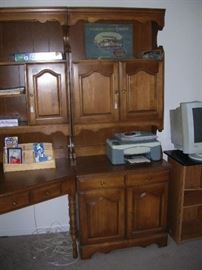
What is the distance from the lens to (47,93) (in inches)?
83.8

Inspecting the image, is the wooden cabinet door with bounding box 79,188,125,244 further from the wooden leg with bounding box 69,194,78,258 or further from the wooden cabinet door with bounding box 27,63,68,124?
the wooden cabinet door with bounding box 27,63,68,124

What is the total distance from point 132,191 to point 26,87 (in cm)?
116

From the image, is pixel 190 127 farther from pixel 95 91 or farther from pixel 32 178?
pixel 32 178

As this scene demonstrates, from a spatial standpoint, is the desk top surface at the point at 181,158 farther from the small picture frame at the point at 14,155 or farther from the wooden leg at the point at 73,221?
the small picture frame at the point at 14,155

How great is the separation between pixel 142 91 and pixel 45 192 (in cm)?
112

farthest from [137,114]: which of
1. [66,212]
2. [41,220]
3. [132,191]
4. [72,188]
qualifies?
[41,220]

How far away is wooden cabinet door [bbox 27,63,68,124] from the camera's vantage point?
2078mm

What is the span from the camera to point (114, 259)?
2264 millimetres

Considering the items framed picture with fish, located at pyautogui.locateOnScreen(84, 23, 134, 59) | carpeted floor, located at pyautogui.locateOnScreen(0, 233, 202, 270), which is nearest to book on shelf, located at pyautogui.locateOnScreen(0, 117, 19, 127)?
framed picture with fish, located at pyautogui.locateOnScreen(84, 23, 134, 59)

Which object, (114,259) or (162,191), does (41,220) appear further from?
(162,191)

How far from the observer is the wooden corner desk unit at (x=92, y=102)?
6.82 feet

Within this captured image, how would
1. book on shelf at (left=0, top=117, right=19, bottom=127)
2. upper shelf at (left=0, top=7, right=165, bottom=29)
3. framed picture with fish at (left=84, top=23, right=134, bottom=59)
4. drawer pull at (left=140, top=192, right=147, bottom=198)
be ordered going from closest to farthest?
upper shelf at (left=0, top=7, right=165, bottom=29)
book on shelf at (left=0, top=117, right=19, bottom=127)
drawer pull at (left=140, top=192, right=147, bottom=198)
framed picture with fish at (left=84, top=23, right=134, bottom=59)

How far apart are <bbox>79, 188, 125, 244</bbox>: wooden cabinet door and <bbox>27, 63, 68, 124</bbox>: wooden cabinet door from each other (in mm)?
654

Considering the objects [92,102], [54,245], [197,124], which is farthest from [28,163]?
[197,124]
